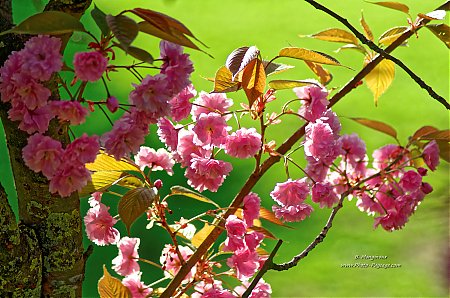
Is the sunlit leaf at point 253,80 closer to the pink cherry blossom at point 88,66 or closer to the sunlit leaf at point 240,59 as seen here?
the sunlit leaf at point 240,59

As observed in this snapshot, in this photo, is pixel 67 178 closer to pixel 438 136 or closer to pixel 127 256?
pixel 127 256

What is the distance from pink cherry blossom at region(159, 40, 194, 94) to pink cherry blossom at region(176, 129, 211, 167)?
21cm

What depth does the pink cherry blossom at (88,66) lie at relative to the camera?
24.6 inches

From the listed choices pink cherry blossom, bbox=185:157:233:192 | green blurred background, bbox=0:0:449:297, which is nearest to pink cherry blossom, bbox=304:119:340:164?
pink cherry blossom, bbox=185:157:233:192

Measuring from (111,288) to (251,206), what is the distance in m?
0.20

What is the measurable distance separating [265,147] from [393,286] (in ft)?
3.98

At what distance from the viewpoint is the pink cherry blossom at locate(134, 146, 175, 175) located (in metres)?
0.94

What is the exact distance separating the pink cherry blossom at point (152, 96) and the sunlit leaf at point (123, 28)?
0.21ft

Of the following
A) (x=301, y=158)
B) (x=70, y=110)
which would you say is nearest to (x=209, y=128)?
(x=70, y=110)

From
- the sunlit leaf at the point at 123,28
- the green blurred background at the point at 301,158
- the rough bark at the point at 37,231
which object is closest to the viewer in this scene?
the sunlit leaf at the point at 123,28

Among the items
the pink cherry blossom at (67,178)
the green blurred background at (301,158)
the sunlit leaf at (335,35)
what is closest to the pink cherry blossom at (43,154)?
the pink cherry blossom at (67,178)

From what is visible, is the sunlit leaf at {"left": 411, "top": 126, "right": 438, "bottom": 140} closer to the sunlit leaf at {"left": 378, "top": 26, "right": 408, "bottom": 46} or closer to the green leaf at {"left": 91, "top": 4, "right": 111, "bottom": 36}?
the sunlit leaf at {"left": 378, "top": 26, "right": 408, "bottom": 46}

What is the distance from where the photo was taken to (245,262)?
919mm

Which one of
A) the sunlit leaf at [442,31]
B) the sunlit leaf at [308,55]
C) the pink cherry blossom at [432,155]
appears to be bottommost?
the pink cherry blossom at [432,155]
